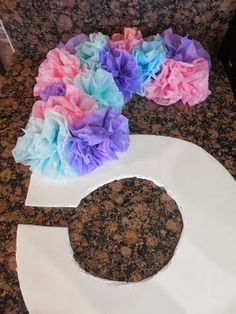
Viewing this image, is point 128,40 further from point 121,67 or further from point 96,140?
point 96,140

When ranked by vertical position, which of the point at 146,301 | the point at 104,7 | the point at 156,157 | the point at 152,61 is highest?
the point at 104,7

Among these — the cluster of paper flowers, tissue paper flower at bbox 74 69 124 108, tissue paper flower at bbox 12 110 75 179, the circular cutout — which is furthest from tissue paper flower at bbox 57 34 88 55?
the circular cutout

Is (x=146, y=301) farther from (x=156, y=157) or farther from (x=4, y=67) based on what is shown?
(x=4, y=67)

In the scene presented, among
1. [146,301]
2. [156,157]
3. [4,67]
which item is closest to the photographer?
[146,301]

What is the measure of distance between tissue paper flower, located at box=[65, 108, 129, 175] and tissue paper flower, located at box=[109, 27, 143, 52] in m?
0.17

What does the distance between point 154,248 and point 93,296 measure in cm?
13

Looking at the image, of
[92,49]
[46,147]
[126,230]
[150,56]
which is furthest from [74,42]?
[126,230]

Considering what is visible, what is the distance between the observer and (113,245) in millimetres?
530

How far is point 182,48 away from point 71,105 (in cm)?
29

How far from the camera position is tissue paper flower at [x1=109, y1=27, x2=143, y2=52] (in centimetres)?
67

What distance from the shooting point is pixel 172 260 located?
0.52 metres

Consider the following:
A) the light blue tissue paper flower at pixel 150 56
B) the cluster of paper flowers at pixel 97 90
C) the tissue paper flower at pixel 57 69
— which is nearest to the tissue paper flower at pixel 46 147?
the cluster of paper flowers at pixel 97 90

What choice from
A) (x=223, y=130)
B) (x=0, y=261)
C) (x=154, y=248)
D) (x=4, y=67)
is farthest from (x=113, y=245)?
(x=4, y=67)

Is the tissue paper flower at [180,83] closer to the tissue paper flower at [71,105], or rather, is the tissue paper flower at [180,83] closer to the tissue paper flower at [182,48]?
the tissue paper flower at [182,48]
